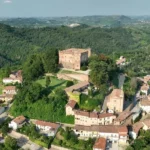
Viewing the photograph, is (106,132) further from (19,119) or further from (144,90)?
(144,90)

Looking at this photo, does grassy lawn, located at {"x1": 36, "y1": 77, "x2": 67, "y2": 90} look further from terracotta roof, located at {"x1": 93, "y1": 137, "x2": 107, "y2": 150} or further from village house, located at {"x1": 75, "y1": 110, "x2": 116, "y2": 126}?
terracotta roof, located at {"x1": 93, "y1": 137, "x2": 107, "y2": 150}

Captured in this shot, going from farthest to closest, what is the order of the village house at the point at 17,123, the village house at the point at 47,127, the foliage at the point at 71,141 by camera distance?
the village house at the point at 17,123, the village house at the point at 47,127, the foliage at the point at 71,141

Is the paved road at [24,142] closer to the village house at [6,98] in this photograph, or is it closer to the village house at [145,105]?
the village house at [6,98]

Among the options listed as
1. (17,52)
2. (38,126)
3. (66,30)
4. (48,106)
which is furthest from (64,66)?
(66,30)

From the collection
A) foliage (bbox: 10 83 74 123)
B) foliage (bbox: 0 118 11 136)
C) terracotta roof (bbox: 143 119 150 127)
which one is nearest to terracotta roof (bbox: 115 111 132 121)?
terracotta roof (bbox: 143 119 150 127)

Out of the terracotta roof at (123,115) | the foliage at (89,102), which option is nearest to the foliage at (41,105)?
the foliage at (89,102)

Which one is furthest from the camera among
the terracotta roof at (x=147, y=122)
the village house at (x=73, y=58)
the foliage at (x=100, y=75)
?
the village house at (x=73, y=58)

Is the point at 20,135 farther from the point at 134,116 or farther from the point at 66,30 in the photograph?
the point at 66,30
